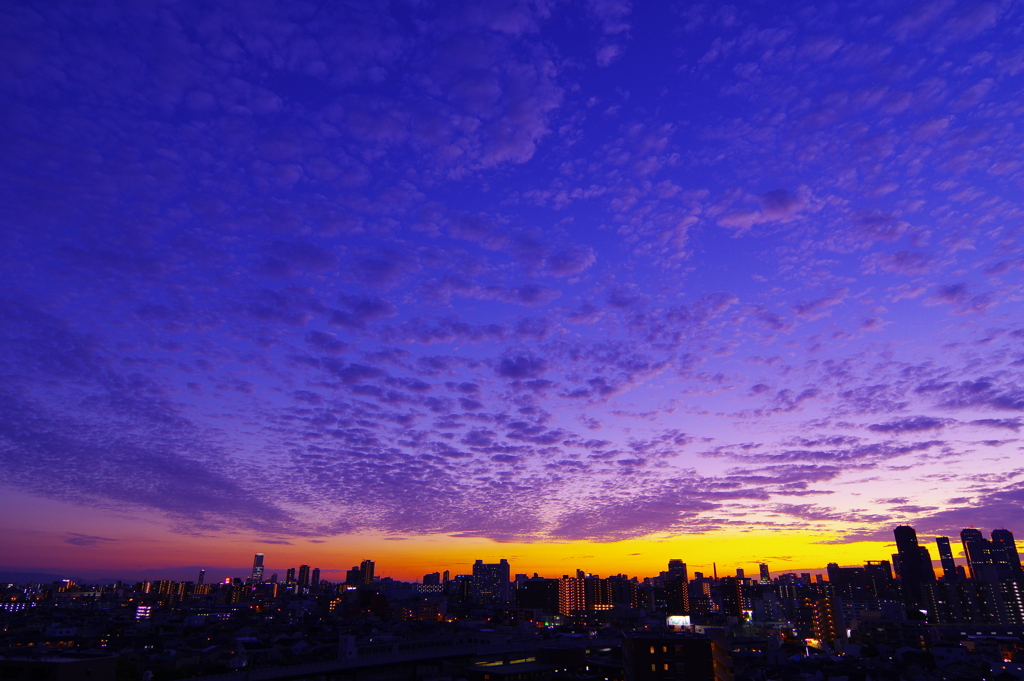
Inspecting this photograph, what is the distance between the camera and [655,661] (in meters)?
50.7

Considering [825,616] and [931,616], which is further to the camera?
[931,616]

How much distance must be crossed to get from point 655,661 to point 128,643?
262ft

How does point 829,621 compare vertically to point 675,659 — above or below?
below

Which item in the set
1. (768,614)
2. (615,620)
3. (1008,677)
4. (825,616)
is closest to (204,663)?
(1008,677)

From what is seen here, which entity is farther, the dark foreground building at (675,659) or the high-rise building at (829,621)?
the high-rise building at (829,621)

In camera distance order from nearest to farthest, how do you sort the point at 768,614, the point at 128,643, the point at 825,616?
1. the point at 128,643
2. the point at 825,616
3. the point at 768,614

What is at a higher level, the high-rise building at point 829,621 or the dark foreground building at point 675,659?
the dark foreground building at point 675,659

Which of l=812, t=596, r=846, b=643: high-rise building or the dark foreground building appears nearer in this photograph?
the dark foreground building

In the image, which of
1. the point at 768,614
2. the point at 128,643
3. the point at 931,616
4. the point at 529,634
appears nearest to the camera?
the point at 128,643

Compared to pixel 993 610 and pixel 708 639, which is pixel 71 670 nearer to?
pixel 708 639

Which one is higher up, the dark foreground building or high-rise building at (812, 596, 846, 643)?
the dark foreground building

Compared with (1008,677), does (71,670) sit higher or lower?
higher

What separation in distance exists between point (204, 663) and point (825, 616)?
149 metres

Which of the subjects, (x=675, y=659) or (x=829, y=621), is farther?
(x=829, y=621)
